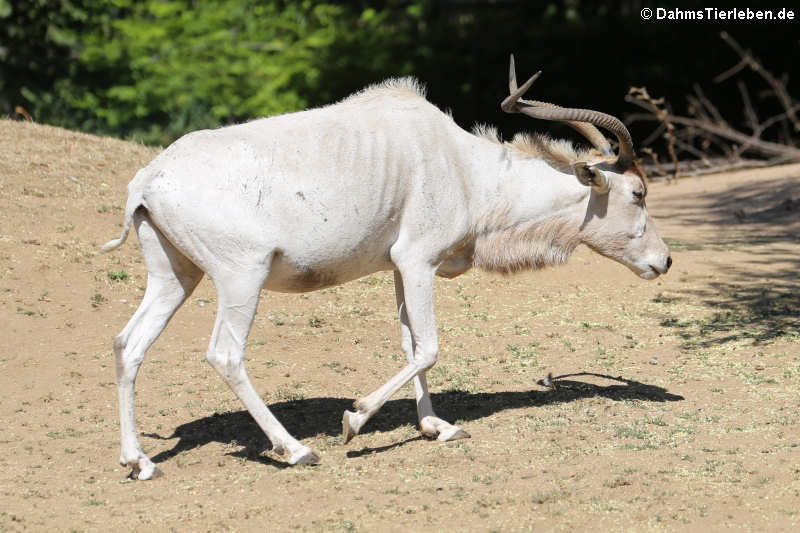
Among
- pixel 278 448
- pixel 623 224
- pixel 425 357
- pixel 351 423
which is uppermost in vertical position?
pixel 623 224

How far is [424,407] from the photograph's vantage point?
675cm

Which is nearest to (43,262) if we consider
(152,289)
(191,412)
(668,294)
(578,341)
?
(191,412)

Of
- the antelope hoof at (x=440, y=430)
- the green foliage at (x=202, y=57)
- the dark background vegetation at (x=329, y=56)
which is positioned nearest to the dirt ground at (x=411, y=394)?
the antelope hoof at (x=440, y=430)

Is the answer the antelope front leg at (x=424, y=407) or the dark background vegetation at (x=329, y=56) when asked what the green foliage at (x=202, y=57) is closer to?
the dark background vegetation at (x=329, y=56)

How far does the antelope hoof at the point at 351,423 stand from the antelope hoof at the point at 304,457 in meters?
0.21

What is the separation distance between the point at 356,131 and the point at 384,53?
1674cm

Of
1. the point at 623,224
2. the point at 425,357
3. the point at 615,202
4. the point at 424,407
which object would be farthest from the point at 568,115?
the point at 424,407

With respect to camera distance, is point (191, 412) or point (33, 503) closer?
point (33, 503)

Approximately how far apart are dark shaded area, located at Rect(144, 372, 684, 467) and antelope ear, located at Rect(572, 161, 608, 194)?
145 centimetres

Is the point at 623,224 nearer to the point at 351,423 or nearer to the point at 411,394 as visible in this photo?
the point at 411,394

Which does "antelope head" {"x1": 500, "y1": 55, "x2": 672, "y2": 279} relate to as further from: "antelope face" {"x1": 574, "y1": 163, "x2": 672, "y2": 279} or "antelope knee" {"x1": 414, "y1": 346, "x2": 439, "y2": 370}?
"antelope knee" {"x1": 414, "y1": 346, "x2": 439, "y2": 370}

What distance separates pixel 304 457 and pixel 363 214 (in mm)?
1380

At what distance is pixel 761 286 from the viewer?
32.8ft

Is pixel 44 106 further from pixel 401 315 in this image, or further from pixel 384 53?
pixel 401 315
